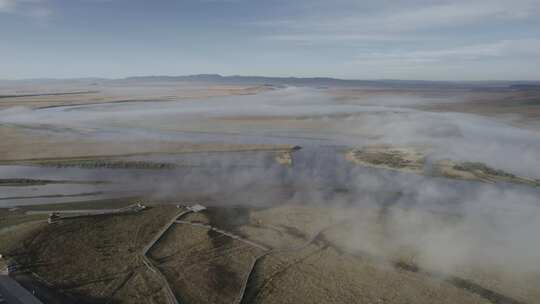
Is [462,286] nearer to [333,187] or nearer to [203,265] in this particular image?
[203,265]

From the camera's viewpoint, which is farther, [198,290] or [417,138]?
[417,138]

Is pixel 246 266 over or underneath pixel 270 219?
underneath

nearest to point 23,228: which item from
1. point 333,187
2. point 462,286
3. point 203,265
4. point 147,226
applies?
point 147,226

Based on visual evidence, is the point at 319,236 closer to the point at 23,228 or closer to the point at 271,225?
the point at 271,225

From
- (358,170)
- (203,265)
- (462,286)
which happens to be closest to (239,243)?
(203,265)

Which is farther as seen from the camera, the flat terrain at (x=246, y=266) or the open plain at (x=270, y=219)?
the open plain at (x=270, y=219)

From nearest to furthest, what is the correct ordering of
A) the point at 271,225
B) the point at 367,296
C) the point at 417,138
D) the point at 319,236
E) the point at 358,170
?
the point at 367,296 → the point at 319,236 → the point at 271,225 → the point at 358,170 → the point at 417,138

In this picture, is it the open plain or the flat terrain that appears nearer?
the flat terrain

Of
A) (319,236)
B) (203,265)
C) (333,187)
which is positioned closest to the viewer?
(203,265)

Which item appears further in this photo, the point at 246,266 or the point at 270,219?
the point at 270,219
